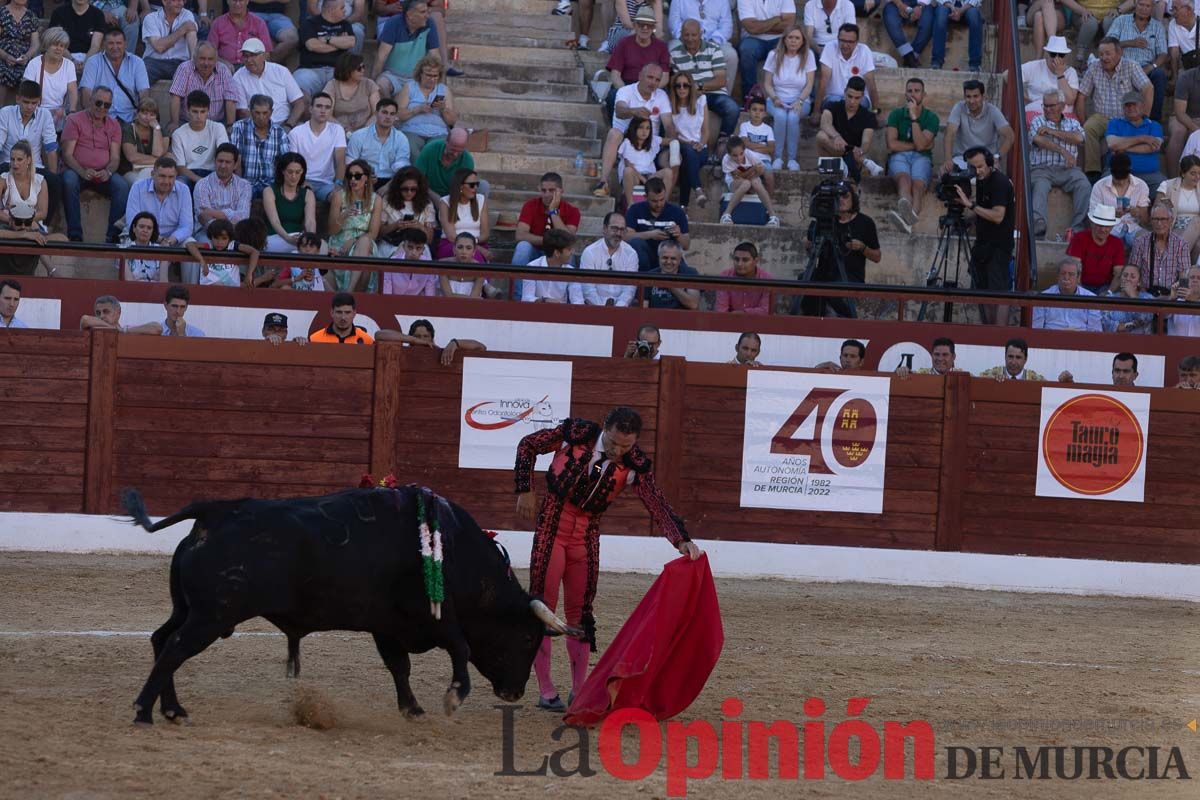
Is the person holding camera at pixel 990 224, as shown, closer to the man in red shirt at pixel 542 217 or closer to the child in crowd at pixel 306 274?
the man in red shirt at pixel 542 217

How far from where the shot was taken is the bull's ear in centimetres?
642

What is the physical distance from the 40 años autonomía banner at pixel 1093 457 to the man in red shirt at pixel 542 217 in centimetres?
402

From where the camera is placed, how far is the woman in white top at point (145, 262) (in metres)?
11.5

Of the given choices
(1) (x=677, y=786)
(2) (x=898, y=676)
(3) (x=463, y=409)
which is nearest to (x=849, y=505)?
(3) (x=463, y=409)

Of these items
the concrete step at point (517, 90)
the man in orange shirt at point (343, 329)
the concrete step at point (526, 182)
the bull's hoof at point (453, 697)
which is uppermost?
the concrete step at point (517, 90)

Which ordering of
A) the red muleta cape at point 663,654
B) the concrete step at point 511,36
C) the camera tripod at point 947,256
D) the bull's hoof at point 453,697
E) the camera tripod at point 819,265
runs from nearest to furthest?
1. the bull's hoof at point 453,697
2. the red muleta cape at point 663,654
3. the camera tripod at point 819,265
4. the camera tripod at point 947,256
5. the concrete step at point 511,36

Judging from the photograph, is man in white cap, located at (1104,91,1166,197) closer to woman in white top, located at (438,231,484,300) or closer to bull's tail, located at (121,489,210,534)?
woman in white top, located at (438,231,484,300)

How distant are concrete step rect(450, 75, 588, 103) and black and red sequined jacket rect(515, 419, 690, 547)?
881cm

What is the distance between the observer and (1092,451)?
1165 cm

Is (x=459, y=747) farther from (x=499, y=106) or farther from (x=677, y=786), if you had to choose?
(x=499, y=106)

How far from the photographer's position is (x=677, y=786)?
5602mm

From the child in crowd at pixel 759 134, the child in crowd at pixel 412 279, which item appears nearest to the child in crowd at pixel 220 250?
A: the child in crowd at pixel 412 279

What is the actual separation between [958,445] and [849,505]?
94 cm

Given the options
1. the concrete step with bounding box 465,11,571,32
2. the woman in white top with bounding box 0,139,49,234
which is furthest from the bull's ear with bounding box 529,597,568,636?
the concrete step with bounding box 465,11,571,32
